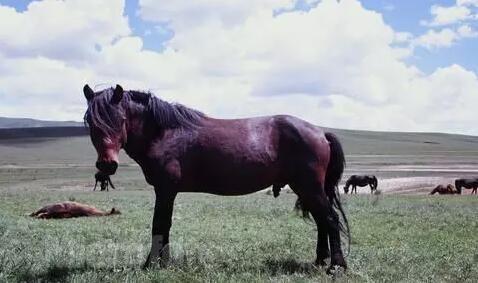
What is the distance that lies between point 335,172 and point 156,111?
274cm

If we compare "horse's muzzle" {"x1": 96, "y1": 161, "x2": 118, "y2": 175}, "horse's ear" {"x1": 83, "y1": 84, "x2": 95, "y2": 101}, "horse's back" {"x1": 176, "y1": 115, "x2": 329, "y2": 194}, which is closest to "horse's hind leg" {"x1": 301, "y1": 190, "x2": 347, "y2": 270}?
"horse's back" {"x1": 176, "y1": 115, "x2": 329, "y2": 194}

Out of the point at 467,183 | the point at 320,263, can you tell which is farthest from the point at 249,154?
the point at 467,183

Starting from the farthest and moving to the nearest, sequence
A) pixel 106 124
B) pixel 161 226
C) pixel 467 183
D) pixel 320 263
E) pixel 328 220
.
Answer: pixel 467 183
pixel 320 263
pixel 328 220
pixel 161 226
pixel 106 124

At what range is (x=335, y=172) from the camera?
334 inches

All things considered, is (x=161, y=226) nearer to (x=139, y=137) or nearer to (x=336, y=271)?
(x=139, y=137)

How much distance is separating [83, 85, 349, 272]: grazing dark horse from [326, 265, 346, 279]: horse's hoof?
0.08m

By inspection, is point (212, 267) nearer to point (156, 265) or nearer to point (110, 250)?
point (156, 265)

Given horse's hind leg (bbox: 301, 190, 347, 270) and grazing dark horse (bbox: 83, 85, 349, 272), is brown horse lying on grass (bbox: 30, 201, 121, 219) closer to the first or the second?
grazing dark horse (bbox: 83, 85, 349, 272)

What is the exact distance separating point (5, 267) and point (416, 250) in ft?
21.3

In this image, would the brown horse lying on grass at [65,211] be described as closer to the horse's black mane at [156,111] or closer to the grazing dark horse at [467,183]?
the horse's black mane at [156,111]

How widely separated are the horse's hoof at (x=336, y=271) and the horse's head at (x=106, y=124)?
313 cm

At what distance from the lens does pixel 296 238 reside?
36.9ft

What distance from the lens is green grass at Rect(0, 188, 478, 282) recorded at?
7410 mm

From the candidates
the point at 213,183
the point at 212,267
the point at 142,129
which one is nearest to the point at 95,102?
the point at 142,129
